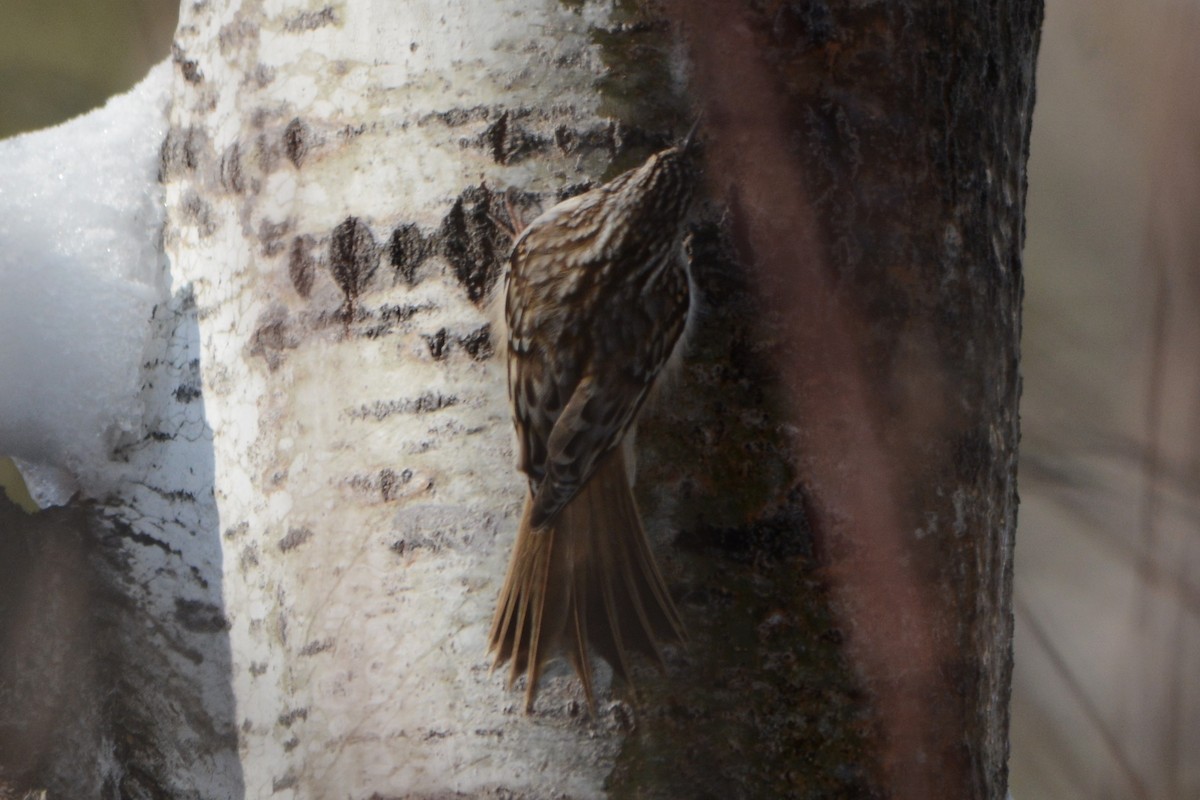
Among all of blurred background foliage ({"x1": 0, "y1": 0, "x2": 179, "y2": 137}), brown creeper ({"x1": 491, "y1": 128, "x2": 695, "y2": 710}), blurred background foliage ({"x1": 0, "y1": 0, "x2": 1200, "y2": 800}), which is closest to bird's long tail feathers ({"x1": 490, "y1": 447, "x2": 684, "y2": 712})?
brown creeper ({"x1": 491, "y1": 128, "x2": 695, "y2": 710})

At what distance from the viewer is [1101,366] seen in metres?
3.26

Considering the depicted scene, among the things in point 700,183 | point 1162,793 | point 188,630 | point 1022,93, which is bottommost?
point 1162,793

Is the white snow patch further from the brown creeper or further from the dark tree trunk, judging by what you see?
the dark tree trunk

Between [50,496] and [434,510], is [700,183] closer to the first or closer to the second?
[434,510]

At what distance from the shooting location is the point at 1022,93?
1.19 meters

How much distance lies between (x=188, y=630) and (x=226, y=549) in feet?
0.39

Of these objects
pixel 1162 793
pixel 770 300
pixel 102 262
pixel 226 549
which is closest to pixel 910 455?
pixel 770 300

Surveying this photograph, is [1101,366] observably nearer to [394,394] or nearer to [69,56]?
[394,394]

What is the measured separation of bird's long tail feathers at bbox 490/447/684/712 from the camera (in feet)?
2.97

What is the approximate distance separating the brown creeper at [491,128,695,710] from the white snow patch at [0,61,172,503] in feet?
1.65

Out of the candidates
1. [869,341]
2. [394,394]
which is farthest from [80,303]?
[869,341]

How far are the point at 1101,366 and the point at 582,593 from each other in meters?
2.78

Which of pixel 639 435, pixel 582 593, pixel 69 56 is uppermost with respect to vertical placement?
pixel 69 56

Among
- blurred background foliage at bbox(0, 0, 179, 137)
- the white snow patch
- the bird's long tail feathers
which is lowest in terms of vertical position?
the bird's long tail feathers
